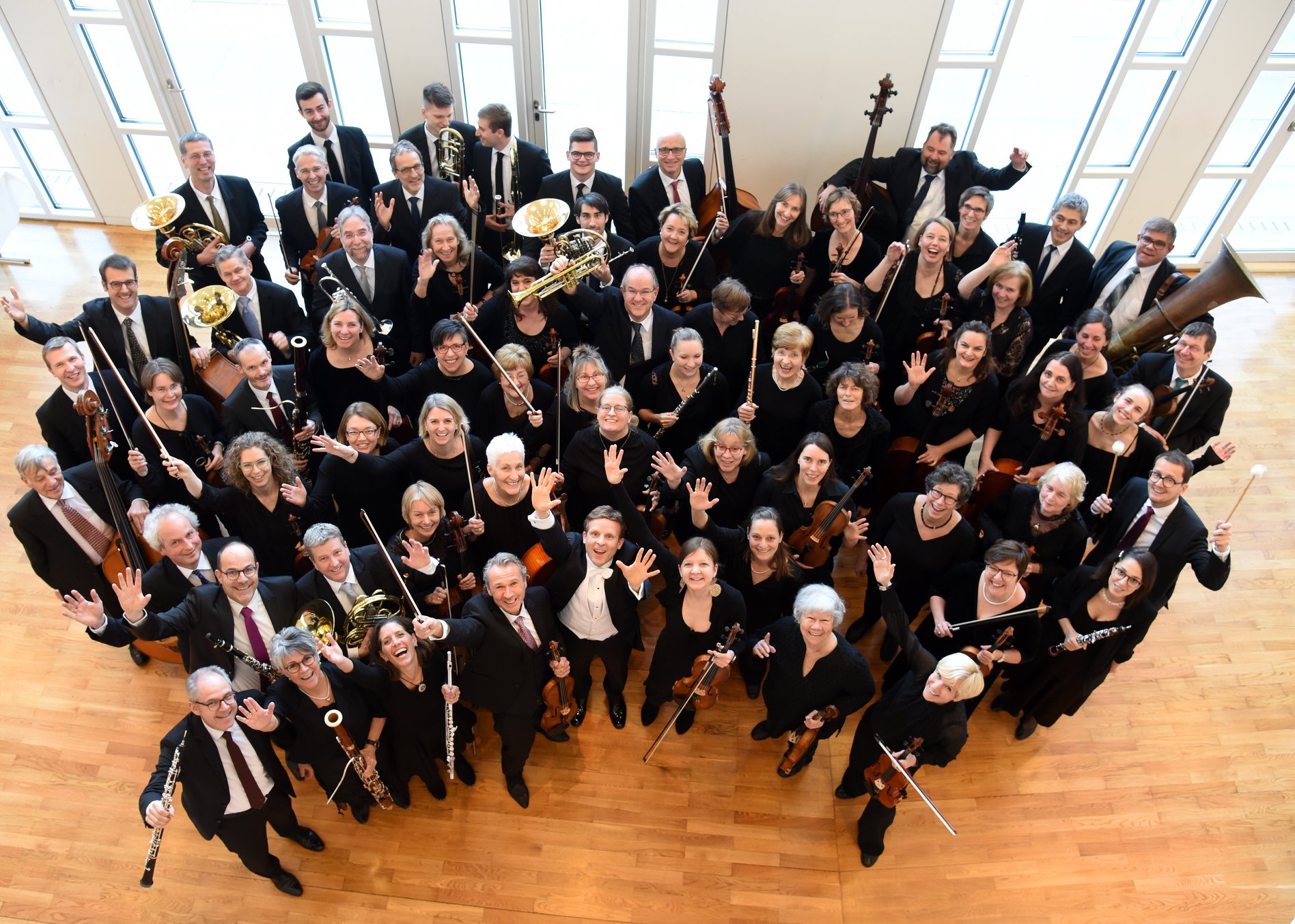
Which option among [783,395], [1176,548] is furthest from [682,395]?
[1176,548]

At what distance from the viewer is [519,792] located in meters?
3.73

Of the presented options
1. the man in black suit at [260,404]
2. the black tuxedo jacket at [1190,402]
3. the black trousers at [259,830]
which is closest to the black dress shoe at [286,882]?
the black trousers at [259,830]

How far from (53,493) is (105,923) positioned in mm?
1729

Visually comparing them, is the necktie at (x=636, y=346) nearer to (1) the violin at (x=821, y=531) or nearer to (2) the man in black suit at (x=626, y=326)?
(2) the man in black suit at (x=626, y=326)

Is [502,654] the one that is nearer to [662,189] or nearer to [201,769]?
[201,769]

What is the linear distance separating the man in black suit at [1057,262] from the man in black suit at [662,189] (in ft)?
6.22

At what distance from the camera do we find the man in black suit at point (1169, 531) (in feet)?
11.4

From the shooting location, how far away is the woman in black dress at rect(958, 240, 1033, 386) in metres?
4.20

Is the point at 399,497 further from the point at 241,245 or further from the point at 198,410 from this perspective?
the point at 241,245

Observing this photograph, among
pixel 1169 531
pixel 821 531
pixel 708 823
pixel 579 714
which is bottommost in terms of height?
pixel 708 823

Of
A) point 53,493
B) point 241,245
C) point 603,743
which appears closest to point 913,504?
point 603,743

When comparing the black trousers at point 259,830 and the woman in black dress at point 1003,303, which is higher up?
the woman in black dress at point 1003,303

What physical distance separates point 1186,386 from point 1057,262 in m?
1.04

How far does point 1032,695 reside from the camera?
3.92 m
